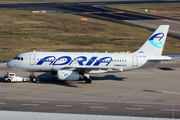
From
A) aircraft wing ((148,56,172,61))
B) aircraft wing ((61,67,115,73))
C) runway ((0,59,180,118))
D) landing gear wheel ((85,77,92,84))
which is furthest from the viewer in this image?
aircraft wing ((148,56,172,61))

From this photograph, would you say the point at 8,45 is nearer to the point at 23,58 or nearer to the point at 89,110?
the point at 23,58

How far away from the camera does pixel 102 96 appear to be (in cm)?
4081

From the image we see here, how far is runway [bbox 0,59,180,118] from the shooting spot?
3406cm

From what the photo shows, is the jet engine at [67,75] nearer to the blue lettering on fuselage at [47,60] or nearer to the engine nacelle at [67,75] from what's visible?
the engine nacelle at [67,75]

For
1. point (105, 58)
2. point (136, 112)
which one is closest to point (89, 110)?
point (136, 112)

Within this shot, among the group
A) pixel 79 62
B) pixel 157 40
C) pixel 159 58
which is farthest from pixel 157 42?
pixel 79 62

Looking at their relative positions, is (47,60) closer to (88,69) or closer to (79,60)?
(79,60)

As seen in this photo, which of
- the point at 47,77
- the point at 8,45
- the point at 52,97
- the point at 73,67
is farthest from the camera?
the point at 8,45

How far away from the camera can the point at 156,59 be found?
50.8 m

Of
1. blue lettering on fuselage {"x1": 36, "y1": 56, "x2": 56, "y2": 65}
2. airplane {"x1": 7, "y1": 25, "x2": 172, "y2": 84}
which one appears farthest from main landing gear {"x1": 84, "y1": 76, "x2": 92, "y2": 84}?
blue lettering on fuselage {"x1": 36, "y1": 56, "x2": 56, "y2": 65}

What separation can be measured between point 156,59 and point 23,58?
23.8 meters

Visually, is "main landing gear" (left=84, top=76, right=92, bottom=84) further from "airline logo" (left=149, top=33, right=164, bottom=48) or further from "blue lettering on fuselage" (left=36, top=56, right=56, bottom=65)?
"airline logo" (left=149, top=33, right=164, bottom=48)

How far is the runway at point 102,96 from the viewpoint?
3406cm

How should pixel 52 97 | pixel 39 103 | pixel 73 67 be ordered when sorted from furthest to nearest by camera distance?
pixel 73 67 < pixel 52 97 < pixel 39 103
